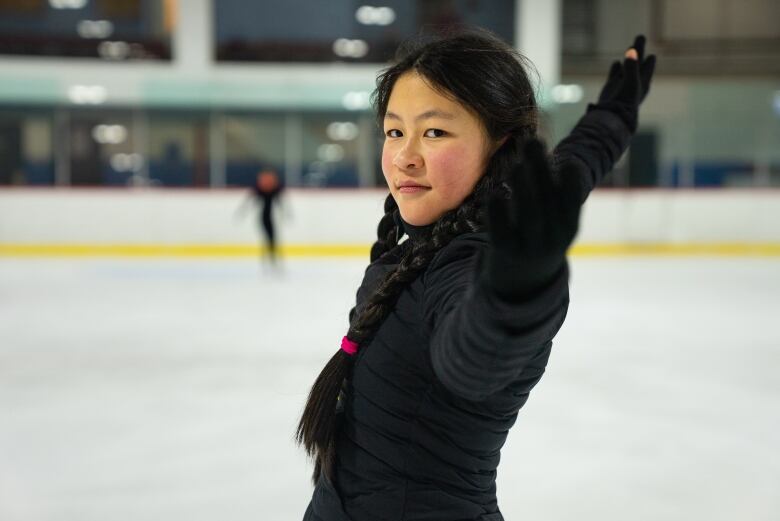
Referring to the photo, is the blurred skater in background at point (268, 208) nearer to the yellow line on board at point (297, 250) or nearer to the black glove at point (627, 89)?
the yellow line on board at point (297, 250)

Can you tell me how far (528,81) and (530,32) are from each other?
469 inches

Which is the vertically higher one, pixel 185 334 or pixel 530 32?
pixel 530 32

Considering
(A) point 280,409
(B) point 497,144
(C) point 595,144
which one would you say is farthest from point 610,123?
(A) point 280,409

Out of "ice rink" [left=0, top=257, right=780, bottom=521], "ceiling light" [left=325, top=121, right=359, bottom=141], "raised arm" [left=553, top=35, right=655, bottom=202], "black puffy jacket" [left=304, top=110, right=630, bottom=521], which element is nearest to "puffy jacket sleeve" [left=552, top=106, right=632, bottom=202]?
"raised arm" [left=553, top=35, right=655, bottom=202]

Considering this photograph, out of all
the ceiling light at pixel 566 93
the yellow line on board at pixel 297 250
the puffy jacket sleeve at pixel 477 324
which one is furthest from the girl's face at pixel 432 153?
the ceiling light at pixel 566 93

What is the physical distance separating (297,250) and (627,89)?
10145 millimetres

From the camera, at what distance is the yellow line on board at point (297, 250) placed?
1085cm

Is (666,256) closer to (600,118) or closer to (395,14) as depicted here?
(395,14)

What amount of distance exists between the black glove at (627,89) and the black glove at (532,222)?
0.95 metres

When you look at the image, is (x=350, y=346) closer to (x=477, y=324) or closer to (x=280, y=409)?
(x=477, y=324)

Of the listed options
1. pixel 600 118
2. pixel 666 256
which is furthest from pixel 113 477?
pixel 666 256

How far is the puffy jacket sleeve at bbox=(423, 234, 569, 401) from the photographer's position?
0.70m

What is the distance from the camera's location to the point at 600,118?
1501 mm

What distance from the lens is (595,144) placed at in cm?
144
